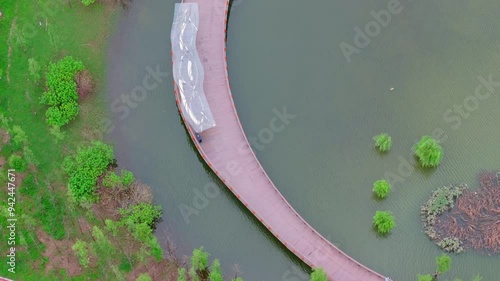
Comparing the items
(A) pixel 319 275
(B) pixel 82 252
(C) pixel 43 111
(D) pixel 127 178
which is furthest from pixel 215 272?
(C) pixel 43 111

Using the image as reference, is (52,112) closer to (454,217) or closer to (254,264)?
(254,264)

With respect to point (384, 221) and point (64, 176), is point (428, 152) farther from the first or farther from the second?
point (64, 176)

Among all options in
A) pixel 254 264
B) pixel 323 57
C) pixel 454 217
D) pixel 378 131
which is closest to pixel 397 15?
pixel 323 57

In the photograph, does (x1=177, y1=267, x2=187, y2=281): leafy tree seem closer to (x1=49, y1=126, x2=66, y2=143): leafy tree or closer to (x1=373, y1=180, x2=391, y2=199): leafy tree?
(x1=49, y1=126, x2=66, y2=143): leafy tree

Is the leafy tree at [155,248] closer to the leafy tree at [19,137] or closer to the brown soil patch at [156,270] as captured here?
the brown soil patch at [156,270]

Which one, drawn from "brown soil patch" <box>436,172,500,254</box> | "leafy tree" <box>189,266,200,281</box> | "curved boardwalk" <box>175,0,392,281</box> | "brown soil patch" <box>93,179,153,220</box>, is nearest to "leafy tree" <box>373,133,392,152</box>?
"brown soil patch" <box>436,172,500,254</box>
